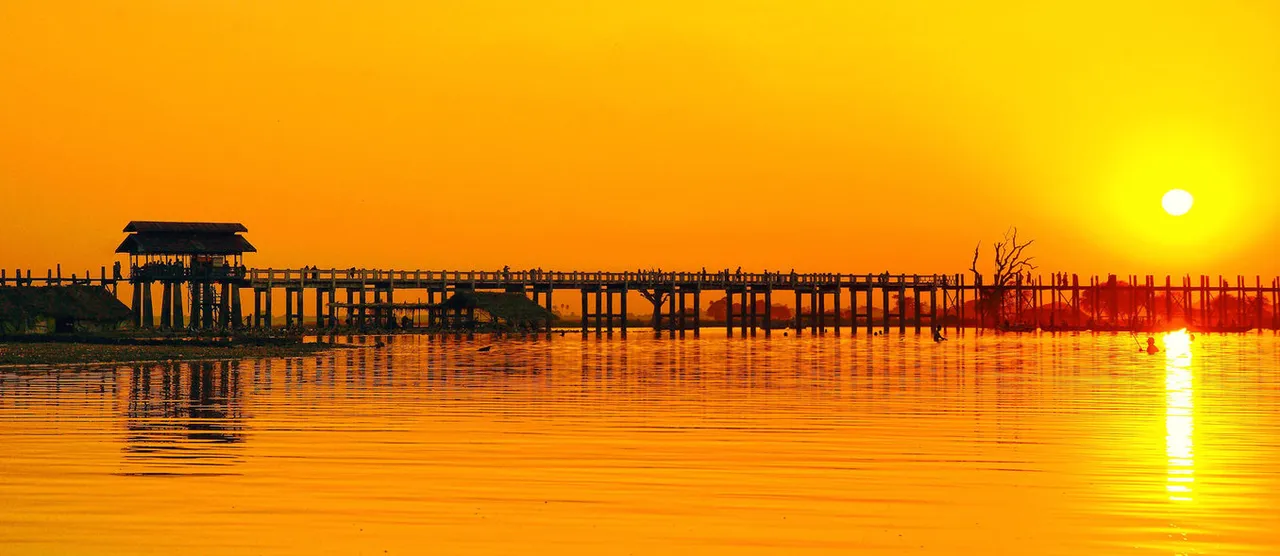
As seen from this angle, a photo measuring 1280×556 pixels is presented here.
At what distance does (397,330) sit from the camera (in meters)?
98.0

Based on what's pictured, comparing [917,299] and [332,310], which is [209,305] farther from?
[917,299]

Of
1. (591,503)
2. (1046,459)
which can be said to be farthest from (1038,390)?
(591,503)

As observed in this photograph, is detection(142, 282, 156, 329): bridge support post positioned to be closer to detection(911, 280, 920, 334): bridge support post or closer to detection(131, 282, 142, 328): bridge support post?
detection(131, 282, 142, 328): bridge support post

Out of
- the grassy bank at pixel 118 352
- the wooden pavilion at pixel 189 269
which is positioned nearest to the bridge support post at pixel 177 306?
the wooden pavilion at pixel 189 269

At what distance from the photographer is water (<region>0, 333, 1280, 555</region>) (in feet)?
47.0

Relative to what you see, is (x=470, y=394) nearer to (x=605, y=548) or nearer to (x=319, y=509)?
(x=319, y=509)

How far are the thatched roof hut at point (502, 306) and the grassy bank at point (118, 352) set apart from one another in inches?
1567

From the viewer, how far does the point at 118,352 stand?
176 ft

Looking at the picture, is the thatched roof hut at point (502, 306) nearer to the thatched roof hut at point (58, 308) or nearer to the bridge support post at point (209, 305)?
the bridge support post at point (209, 305)

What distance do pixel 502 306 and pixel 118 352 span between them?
53001 millimetres

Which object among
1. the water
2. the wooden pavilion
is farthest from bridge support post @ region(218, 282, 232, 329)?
the water

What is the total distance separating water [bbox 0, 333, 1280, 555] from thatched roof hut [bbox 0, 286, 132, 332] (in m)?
41.0

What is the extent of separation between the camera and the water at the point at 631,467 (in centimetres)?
1431

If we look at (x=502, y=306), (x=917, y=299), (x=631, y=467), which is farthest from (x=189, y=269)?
(x=631, y=467)
